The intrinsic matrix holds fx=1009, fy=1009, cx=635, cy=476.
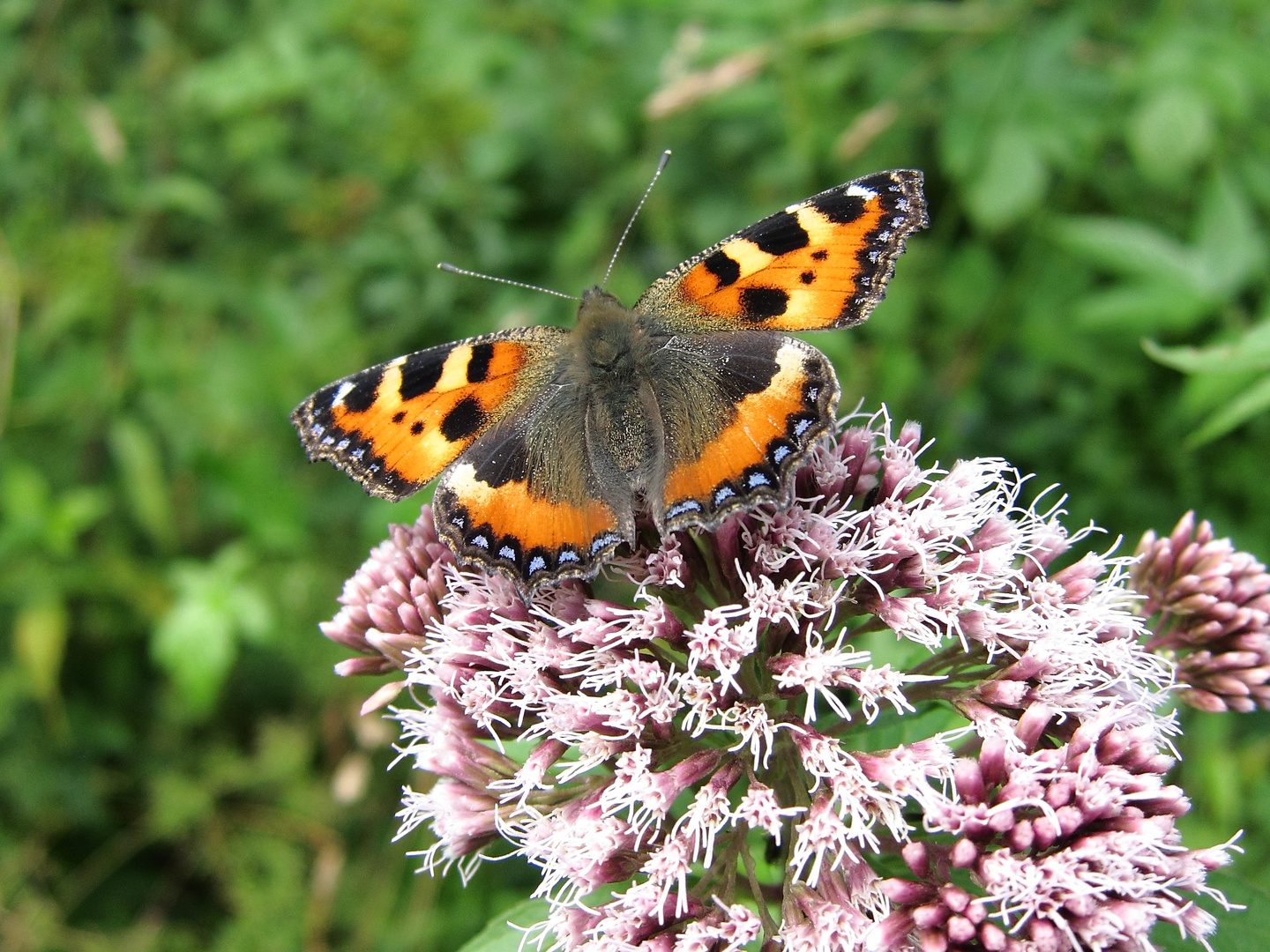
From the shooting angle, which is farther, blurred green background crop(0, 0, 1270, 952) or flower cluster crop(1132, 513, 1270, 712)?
blurred green background crop(0, 0, 1270, 952)

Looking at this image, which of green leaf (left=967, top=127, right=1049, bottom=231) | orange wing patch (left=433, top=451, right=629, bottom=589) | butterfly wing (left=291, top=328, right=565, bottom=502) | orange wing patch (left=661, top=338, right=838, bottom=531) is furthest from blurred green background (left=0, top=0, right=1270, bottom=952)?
orange wing patch (left=661, top=338, right=838, bottom=531)

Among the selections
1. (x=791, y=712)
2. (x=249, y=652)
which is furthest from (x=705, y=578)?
(x=249, y=652)

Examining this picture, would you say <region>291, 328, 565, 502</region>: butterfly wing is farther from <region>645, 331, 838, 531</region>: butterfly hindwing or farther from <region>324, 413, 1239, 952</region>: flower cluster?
<region>645, 331, 838, 531</region>: butterfly hindwing

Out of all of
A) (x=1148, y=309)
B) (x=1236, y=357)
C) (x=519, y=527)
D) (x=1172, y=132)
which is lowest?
(x=519, y=527)

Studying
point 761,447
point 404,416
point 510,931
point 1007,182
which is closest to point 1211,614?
point 761,447

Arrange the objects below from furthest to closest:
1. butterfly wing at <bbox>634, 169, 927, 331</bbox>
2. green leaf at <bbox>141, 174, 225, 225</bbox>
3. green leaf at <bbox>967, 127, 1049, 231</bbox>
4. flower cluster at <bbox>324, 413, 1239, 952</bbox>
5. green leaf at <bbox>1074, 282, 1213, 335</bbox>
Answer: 1. green leaf at <bbox>141, 174, 225, 225</bbox>
2. green leaf at <bbox>967, 127, 1049, 231</bbox>
3. green leaf at <bbox>1074, 282, 1213, 335</bbox>
4. butterfly wing at <bbox>634, 169, 927, 331</bbox>
5. flower cluster at <bbox>324, 413, 1239, 952</bbox>

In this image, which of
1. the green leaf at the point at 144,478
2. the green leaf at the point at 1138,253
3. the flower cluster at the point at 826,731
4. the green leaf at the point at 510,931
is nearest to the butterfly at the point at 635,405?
the flower cluster at the point at 826,731

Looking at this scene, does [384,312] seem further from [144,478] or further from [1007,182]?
[1007,182]
